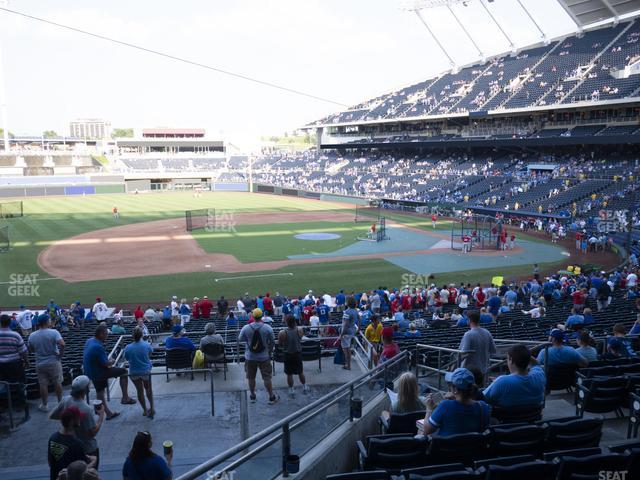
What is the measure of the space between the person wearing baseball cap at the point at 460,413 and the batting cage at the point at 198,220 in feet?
129

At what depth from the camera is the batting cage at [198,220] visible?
42.9m

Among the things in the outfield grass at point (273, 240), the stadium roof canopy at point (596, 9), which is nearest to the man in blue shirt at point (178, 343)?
the outfield grass at point (273, 240)

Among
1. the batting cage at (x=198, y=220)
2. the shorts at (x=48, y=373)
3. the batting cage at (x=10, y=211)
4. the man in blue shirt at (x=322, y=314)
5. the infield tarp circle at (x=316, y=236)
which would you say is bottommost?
the man in blue shirt at (x=322, y=314)

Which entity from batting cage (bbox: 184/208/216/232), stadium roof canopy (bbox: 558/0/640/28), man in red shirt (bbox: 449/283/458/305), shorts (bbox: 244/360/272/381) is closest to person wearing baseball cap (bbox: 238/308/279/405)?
shorts (bbox: 244/360/272/381)

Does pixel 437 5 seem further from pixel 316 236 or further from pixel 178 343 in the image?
pixel 178 343

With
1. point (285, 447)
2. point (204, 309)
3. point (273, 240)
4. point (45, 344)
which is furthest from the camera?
point (273, 240)

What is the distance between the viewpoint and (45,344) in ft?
27.3

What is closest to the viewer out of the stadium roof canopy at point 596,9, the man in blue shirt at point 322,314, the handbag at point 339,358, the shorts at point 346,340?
the shorts at point 346,340

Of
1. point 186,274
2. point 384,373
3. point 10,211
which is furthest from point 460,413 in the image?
point 10,211

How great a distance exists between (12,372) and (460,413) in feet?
23.5

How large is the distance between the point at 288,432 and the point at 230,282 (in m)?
21.8

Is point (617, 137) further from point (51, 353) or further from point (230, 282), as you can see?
point (51, 353)

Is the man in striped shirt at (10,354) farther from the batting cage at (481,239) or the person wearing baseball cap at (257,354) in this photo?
the batting cage at (481,239)

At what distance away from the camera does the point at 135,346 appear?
8047 mm
